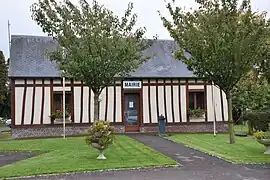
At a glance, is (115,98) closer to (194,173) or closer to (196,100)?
(196,100)

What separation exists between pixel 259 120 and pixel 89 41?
330 inches

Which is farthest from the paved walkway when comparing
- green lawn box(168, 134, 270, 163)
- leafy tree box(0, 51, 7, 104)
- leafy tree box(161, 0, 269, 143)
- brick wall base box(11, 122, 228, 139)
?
leafy tree box(0, 51, 7, 104)

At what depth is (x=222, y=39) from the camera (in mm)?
12188

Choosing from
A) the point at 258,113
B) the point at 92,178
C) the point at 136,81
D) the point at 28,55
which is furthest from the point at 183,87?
the point at 92,178

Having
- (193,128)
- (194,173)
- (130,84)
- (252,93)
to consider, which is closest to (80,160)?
(194,173)

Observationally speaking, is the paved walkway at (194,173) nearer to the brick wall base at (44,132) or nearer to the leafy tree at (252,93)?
the brick wall base at (44,132)

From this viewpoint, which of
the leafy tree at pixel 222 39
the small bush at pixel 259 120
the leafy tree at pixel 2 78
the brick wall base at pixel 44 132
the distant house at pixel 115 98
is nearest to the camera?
the leafy tree at pixel 222 39

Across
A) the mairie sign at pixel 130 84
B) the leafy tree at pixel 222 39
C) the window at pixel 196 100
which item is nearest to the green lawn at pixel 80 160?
the leafy tree at pixel 222 39

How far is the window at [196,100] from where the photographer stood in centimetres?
1955

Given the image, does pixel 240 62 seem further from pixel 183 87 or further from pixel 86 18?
pixel 183 87

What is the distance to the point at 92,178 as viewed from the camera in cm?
766

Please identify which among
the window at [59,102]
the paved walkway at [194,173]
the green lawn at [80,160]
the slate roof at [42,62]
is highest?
the slate roof at [42,62]

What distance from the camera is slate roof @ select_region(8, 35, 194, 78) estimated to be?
17984 millimetres

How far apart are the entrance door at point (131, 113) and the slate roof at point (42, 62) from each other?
49.7 inches
